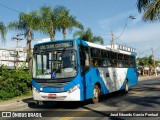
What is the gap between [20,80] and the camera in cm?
1998

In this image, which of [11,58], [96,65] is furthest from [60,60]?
[11,58]

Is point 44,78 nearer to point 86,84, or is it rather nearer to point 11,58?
point 86,84

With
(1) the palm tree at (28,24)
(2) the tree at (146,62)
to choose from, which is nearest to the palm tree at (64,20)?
(1) the palm tree at (28,24)

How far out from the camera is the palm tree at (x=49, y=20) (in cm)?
2822

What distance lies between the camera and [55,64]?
44.7ft

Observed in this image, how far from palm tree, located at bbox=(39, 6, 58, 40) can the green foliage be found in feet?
25.8

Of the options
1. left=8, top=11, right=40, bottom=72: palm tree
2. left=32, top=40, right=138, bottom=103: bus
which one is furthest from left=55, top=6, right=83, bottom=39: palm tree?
left=32, top=40, right=138, bottom=103: bus

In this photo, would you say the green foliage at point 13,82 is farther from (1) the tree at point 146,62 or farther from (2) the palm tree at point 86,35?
(1) the tree at point 146,62

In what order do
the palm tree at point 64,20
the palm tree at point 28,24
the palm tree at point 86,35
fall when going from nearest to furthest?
1. the palm tree at point 28,24
2. the palm tree at point 64,20
3. the palm tree at point 86,35

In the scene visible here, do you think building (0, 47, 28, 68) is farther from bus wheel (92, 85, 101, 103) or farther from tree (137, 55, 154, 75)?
tree (137, 55, 154, 75)

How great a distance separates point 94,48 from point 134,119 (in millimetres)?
6091

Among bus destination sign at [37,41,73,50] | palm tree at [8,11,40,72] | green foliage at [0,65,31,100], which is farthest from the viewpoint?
palm tree at [8,11,40,72]

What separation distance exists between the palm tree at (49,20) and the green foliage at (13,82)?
25.8ft

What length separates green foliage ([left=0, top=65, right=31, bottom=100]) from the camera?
1861 cm
